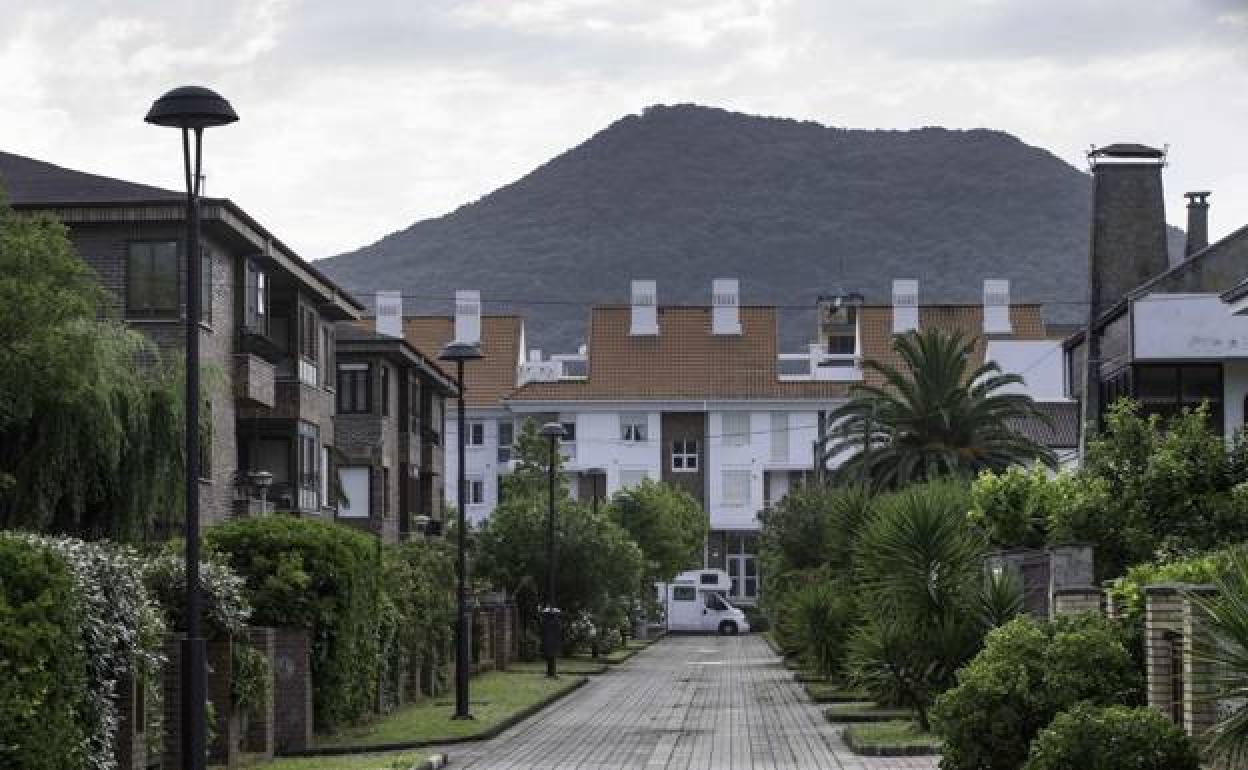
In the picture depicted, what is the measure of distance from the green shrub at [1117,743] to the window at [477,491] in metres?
111

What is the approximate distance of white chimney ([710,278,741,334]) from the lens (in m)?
128

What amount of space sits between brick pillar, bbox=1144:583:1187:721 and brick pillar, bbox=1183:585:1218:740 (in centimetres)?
82

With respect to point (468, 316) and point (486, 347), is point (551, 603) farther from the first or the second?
point (486, 347)

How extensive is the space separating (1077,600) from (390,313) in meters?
108

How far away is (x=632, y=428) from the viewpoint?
12506 cm

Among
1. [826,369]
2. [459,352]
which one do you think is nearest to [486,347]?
[826,369]

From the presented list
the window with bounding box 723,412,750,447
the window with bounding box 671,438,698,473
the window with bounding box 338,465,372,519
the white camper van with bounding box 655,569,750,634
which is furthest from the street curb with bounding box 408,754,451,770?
the window with bounding box 671,438,698,473

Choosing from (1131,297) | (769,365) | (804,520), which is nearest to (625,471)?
(769,365)

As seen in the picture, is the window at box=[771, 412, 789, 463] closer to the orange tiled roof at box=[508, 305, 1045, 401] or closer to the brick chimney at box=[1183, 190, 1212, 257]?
the orange tiled roof at box=[508, 305, 1045, 401]

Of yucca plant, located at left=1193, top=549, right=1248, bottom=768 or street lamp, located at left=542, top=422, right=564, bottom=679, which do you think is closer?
yucca plant, located at left=1193, top=549, right=1248, bottom=768

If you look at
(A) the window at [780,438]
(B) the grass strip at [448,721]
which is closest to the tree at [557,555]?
(B) the grass strip at [448,721]

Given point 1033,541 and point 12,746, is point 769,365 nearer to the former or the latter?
point 1033,541

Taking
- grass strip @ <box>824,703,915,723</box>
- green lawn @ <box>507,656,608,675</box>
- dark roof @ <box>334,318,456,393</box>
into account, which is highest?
dark roof @ <box>334,318,456,393</box>

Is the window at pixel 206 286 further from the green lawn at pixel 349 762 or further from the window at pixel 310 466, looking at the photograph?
the green lawn at pixel 349 762
